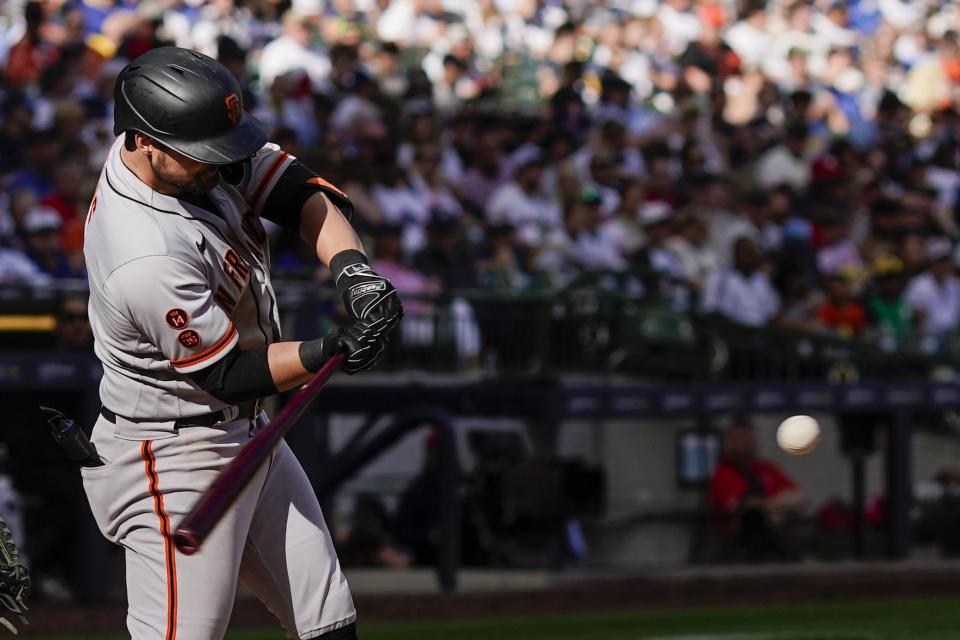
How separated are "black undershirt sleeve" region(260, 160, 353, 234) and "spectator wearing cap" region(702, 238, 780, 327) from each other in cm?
774

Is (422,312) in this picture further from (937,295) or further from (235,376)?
(235,376)

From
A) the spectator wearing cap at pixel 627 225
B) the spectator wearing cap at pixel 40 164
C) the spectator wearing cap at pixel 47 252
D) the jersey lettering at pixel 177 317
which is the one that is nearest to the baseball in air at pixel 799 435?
the jersey lettering at pixel 177 317

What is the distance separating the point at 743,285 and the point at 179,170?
28.4 ft

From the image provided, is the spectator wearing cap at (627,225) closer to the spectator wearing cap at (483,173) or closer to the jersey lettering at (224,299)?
the spectator wearing cap at (483,173)

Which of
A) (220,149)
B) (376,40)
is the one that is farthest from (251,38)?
(220,149)

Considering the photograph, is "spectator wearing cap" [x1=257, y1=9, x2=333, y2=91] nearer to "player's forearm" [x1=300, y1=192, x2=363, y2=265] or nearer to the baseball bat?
"player's forearm" [x1=300, y1=192, x2=363, y2=265]

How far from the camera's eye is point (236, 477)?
330 cm

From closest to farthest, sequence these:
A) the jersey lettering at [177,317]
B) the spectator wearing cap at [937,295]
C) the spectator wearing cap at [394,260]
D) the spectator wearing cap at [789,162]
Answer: the jersey lettering at [177,317], the spectator wearing cap at [394,260], the spectator wearing cap at [937,295], the spectator wearing cap at [789,162]

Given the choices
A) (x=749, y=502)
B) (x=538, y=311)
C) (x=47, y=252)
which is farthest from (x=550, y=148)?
(x=47, y=252)

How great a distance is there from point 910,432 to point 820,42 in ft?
28.2

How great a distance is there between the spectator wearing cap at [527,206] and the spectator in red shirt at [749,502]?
87.4 inches

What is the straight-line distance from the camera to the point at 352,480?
381 inches

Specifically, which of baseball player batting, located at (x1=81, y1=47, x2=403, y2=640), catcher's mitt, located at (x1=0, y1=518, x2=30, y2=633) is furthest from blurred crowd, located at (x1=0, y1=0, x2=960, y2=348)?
baseball player batting, located at (x1=81, y1=47, x2=403, y2=640)

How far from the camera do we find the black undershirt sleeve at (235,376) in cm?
349
